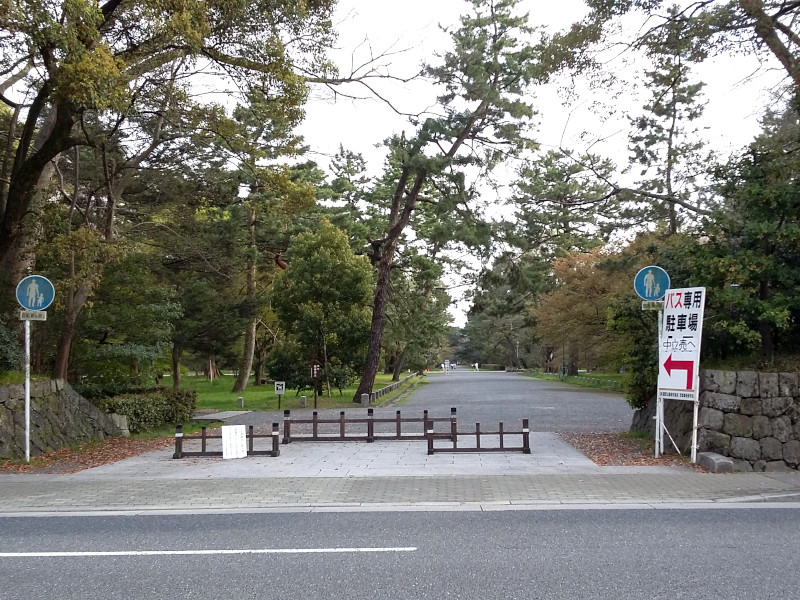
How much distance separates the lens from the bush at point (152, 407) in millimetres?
17391

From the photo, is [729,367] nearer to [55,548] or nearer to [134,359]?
[55,548]

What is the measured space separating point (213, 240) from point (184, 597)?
803 inches

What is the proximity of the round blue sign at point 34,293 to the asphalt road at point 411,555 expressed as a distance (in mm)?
5122

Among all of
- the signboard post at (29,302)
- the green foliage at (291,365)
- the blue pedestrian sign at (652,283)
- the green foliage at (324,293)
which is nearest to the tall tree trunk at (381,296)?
the green foliage at (324,293)

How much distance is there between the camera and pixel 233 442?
39.9 ft

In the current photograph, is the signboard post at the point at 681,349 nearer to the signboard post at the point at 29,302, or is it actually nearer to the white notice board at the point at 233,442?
the white notice board at the point at 233,442

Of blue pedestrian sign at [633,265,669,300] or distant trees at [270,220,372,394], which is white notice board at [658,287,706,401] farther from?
distant trees at [270,220,372,394]

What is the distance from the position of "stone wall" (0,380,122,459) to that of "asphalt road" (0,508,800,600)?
5147 mm

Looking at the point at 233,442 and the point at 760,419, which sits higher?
the point at 760,419

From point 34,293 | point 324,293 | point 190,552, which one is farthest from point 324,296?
point 190,552

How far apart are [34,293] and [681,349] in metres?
11.7

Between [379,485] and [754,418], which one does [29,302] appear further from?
[754,418]

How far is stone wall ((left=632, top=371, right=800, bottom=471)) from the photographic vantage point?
10.1 metres

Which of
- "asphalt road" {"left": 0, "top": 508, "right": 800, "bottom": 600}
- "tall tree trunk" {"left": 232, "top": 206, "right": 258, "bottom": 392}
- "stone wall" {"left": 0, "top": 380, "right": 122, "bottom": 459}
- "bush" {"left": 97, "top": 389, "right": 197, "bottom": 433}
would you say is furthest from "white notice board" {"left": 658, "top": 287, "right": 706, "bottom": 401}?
"tall tree trunk" {"left": 232, "top": 206, "right": 258, "bottom": 392}
